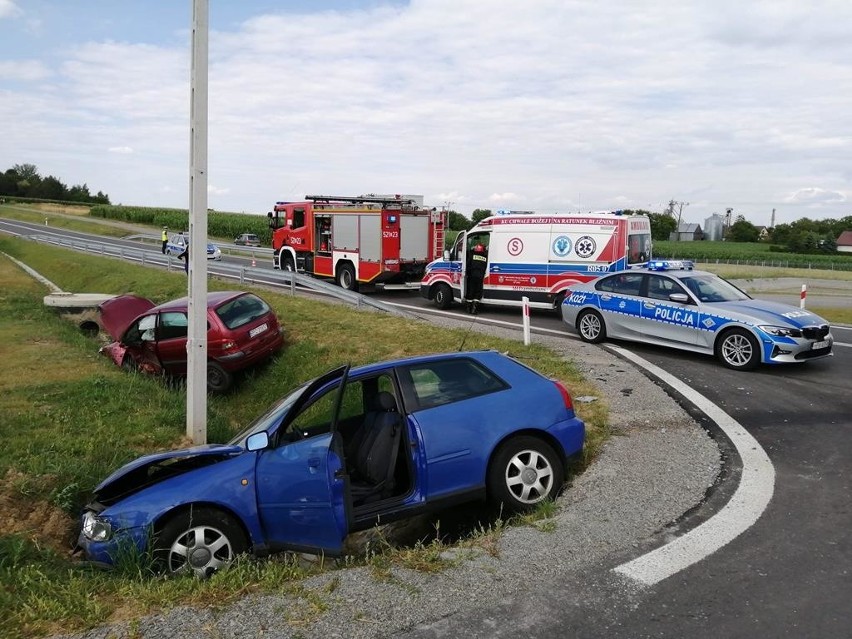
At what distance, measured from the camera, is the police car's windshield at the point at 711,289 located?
37.2ft

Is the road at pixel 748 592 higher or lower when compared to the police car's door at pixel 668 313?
lower

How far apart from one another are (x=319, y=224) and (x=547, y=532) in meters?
20.0

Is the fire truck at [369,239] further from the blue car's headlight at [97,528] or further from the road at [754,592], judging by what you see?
the blue car's headlight at [97,528]

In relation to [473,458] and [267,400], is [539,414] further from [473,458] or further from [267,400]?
[267,400]

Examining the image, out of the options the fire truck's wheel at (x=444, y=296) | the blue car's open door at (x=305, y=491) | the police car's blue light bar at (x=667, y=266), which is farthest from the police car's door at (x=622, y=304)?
the blue car's open door at (x=305, y=491)

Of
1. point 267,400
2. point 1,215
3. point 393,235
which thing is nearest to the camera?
point 267,400

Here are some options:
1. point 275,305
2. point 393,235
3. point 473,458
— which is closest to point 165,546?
point 473,458

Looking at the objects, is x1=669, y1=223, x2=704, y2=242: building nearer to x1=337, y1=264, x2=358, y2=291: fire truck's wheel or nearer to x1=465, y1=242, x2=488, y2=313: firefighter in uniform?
x1=337, y1=264, x2=358, y2=291: fire truck's wheel

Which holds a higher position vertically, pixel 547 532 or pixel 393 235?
pixel 393 235

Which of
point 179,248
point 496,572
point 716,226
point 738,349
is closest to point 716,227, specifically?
point 716,226

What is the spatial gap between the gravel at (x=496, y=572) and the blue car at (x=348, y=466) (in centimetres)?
58

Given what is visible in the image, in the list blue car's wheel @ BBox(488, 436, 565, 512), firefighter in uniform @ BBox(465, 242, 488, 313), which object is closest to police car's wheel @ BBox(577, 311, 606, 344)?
firefighter in uniform @ BBox(465, 242, 488, 313)

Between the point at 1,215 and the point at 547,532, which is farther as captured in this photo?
the point at 1,215

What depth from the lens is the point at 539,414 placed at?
554 centimetres
